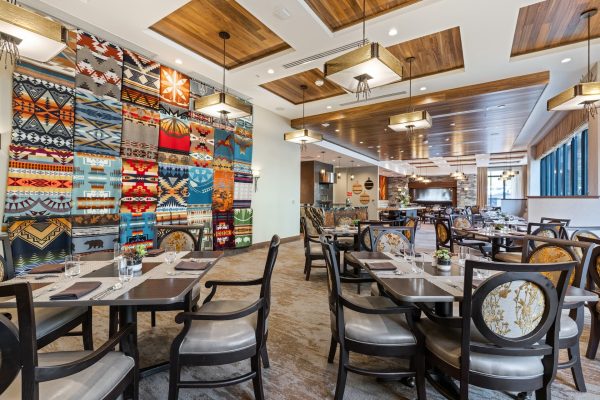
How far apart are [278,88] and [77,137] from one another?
379 centimetres

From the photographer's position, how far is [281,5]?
341 centimetres

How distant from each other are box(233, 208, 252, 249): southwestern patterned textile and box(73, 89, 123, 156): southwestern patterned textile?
2.80m

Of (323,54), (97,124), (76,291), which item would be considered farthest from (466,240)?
(97,124)

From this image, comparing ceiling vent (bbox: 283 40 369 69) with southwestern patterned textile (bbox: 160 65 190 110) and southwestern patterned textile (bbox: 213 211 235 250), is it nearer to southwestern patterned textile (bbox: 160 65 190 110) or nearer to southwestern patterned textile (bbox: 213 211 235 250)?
southwestern patterned textile (bbox: 160 65 190 110)

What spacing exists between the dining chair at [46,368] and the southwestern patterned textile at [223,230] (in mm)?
4595

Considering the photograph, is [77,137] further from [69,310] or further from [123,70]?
[69,310]

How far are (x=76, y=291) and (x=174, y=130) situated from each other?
14.1 ft

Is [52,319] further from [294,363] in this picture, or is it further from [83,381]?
[294,363]

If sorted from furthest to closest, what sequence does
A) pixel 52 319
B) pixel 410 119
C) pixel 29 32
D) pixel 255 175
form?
pixel 255 175 → pixel 410 119 → pixel 29 32 → pixel 52 319

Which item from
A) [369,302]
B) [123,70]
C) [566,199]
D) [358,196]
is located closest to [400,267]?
[369,302]

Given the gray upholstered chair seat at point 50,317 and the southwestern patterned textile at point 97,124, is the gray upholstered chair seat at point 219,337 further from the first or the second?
the southwestern patterned textile at point 97,124

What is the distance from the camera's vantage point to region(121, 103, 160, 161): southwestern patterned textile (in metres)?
4.57

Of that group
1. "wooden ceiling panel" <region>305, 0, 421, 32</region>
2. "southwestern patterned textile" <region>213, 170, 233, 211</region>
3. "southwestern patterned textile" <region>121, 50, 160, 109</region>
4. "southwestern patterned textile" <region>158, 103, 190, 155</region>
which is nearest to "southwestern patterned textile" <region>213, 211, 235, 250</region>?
"southwestern patterned textile" <region>213, 170, 233, 211</region>

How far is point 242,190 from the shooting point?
6.73 meters
